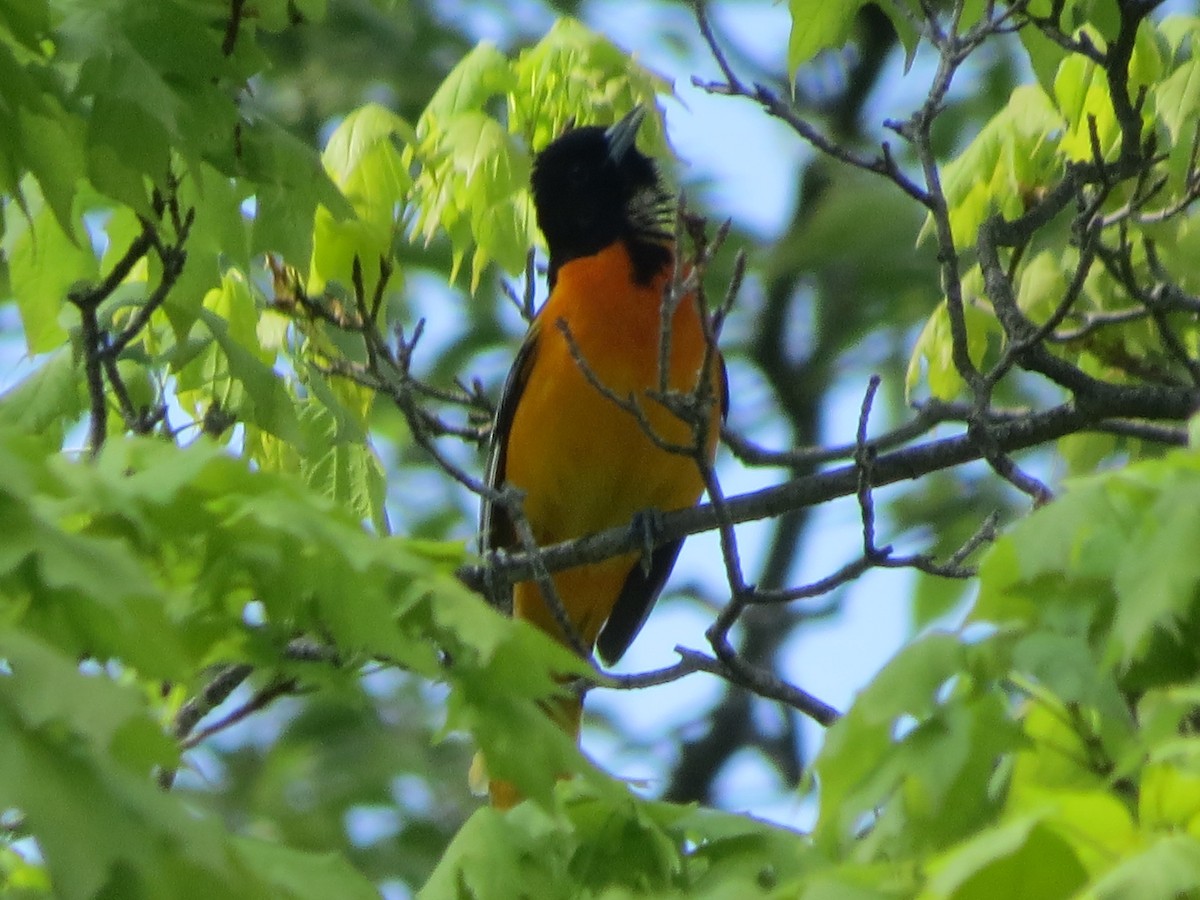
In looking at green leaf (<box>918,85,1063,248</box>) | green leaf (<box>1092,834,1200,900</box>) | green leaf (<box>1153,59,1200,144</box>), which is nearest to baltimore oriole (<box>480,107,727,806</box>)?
green leaf (<box>918,85,1063,248</box>)

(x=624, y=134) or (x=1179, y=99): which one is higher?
(x=624, y=134)

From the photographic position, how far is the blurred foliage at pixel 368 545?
153cm

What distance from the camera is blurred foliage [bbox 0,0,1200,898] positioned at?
5.00ft

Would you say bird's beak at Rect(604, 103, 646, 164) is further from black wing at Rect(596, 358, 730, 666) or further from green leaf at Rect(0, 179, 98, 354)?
green leaf at Rect(0, 179, 98, 354)

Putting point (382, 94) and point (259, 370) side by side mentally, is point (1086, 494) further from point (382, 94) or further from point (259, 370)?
point (382, 94)

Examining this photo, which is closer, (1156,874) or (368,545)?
(1156,874)

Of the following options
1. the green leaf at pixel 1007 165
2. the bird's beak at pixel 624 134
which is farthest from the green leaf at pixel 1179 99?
the bird's beak at pixel 624 134

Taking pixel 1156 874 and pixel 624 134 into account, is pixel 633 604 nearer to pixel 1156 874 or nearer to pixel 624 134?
pixel 624 134

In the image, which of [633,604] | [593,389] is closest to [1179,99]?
[593,389]

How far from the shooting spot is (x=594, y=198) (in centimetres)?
543

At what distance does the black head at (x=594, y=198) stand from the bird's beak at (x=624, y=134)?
0.03 meters

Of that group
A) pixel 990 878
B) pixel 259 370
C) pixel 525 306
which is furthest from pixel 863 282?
pixel 990 878

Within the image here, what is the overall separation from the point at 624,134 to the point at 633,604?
5.65 ft

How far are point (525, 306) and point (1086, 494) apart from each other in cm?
259
